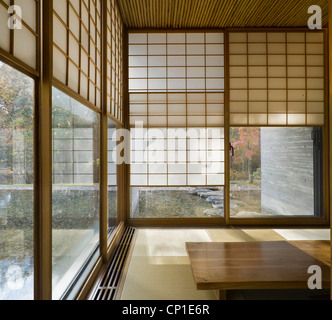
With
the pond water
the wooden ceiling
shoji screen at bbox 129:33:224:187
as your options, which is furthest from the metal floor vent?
the wooden ceiling

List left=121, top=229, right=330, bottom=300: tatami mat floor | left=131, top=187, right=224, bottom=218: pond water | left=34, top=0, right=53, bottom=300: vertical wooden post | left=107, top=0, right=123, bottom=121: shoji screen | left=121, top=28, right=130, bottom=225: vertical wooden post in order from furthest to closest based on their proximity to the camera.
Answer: left=131, top=187, right=224, bottom=218: pond water, left=121, top=28, right=130, bottom=225: vertical wooden post, left=107, top=0, right=123, bottom=121: shoji screen, left=121, top=229, right=330, bottom=300: tatami mat floor, left=34, top=0, right=53, bottom=300: vertical wooden post

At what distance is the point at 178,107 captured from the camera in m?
4.12

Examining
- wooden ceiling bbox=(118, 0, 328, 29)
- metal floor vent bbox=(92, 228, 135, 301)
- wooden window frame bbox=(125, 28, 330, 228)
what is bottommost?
metal floor vent bbox=(92, 228, 135, 301)

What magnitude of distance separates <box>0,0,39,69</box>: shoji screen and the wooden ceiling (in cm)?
251

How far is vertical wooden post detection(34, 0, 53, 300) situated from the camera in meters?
1.29

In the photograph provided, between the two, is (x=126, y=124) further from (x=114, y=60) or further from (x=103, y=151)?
(x=103, y=151)

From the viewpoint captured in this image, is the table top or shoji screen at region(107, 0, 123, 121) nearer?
the table top

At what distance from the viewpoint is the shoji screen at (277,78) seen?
4.07 meters

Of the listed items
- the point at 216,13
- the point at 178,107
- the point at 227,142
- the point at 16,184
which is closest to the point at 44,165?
the point at 16,184

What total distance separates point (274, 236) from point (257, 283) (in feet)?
6.59

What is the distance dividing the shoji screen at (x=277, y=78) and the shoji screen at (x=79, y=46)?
2.47m

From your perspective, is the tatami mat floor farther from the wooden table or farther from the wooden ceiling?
the wooden ceiling

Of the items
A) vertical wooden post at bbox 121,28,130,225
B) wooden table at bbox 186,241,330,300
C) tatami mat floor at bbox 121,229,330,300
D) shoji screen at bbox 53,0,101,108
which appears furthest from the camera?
vertical wooden post at bbox 121,28,130,225

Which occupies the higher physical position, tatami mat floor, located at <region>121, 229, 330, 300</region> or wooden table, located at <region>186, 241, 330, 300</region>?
wooden table, located at <region>186, 241, 330, 300</region>
